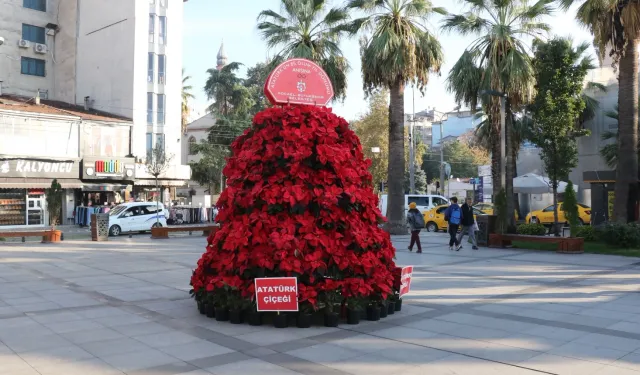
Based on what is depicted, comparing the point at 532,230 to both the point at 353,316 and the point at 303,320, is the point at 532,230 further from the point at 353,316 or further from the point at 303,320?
the point at 303,320

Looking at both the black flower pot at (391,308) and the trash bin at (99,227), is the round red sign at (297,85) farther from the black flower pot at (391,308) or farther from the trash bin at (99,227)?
the trash bin at (99,227)

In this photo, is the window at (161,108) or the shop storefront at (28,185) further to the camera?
the window at (161,108)

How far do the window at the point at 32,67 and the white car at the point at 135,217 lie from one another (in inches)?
861

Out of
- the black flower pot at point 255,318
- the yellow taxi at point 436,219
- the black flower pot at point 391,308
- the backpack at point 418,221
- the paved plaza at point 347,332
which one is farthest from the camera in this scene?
the yellow taxi at point 436,219

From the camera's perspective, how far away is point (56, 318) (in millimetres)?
7891

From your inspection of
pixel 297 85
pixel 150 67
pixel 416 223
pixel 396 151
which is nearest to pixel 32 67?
pixel 150 67

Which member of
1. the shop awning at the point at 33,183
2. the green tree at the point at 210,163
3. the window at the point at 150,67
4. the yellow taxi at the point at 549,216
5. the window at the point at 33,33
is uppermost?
the window at the point at 33,33

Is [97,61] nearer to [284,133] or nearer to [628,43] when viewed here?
[628,43]

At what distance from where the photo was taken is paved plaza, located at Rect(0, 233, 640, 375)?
5.65m

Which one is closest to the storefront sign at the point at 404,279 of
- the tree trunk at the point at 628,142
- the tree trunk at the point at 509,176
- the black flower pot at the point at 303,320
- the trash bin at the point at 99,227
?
the black flower pot at the point at 303,320

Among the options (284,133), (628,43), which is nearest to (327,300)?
(284,133)

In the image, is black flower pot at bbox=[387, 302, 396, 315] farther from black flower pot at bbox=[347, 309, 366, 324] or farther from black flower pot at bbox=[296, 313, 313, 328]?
black flower pot at bbox=[296, 313, 313, 328]

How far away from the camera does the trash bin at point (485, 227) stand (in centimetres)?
1948

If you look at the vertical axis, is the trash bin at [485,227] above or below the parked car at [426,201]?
below
